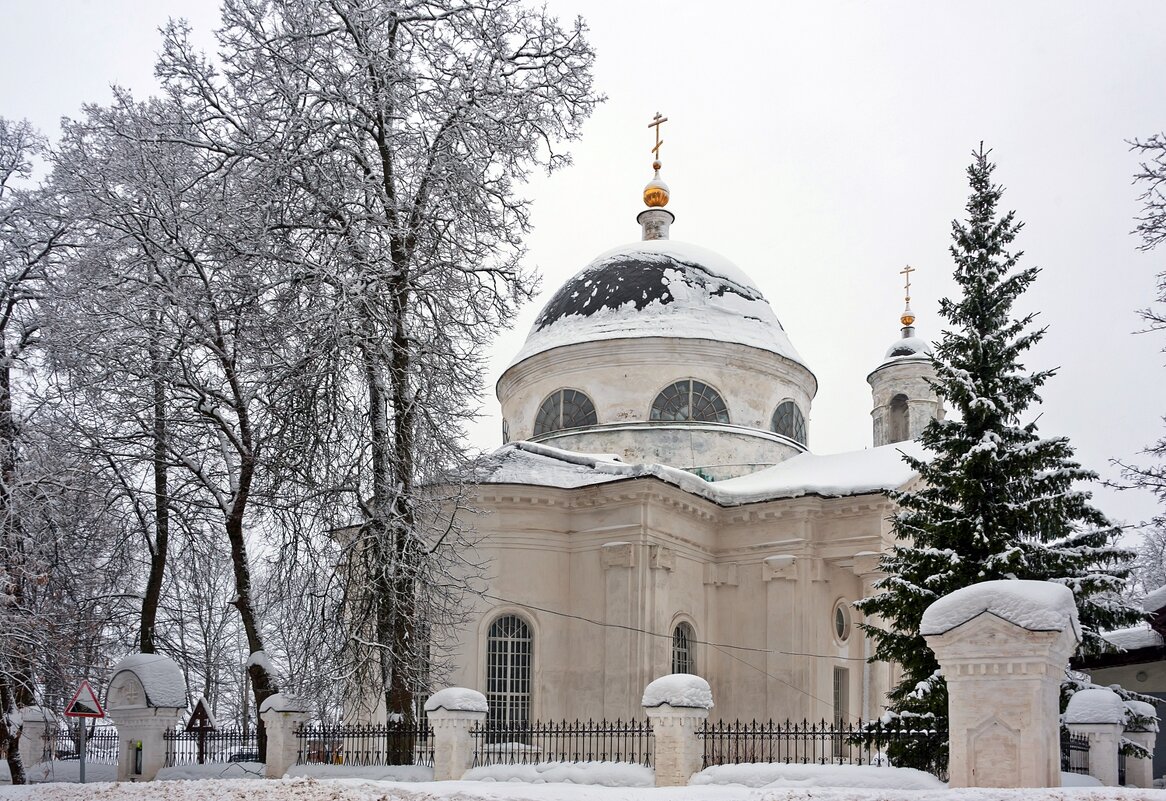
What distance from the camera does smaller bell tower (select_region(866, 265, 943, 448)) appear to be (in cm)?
3209

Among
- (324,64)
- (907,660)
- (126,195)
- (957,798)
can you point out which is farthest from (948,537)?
(126,195)

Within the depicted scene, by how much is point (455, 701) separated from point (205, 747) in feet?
18.9

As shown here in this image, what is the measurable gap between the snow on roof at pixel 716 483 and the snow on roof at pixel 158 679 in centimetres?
669

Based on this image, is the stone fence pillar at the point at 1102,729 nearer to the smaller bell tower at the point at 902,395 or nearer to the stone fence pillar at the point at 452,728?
the stone fence pillar at the point at 452,728

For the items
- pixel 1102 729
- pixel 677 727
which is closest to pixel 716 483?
pixel 1102 729

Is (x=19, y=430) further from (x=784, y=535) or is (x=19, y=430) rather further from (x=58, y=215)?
(x=784, y=535)

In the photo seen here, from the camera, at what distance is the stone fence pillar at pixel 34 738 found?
19.7m

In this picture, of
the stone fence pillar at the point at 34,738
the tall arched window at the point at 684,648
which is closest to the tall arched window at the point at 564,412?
the tall arched window at the point at 684,648

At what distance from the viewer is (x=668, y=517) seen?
22141mm

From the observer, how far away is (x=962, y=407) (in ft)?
50.8

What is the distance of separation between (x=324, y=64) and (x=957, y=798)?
11.5m

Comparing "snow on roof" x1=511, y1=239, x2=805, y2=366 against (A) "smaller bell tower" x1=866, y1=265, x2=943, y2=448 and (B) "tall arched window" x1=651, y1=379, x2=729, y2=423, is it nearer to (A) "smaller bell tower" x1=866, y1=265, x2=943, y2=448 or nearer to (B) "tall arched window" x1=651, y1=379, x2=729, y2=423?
(B) "tall arched window" x1=651, y1=379, x2=729, y2=423

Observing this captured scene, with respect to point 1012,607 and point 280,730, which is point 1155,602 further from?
point 280,730

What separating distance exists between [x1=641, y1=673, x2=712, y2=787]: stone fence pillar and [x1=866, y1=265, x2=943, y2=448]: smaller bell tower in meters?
20.5
